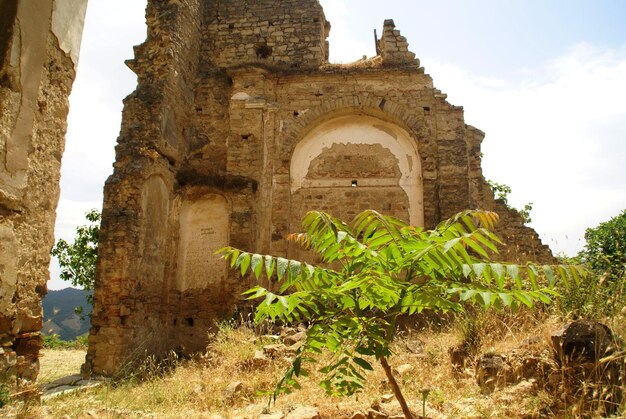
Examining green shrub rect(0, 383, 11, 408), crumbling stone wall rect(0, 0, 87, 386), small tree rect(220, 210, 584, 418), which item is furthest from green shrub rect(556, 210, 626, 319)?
green shrub rect(0, 383, 11, 408)

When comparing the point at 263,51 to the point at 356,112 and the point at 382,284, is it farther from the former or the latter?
the point at 382,284

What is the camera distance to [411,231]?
3.46 meters

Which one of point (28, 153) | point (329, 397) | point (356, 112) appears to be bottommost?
point (329, 397)

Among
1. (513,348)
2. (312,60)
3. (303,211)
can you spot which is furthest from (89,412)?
(312,60)

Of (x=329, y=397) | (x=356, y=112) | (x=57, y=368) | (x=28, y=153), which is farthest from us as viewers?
(x=356, y=112)

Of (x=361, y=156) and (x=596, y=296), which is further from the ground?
(x=361, y=156)

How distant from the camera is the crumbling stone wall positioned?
3.47 metres

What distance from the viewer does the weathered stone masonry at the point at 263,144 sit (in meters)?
11.0

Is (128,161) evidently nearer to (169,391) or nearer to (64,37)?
(169,391)

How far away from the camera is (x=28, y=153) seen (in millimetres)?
3678

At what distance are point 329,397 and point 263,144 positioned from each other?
26.2ft

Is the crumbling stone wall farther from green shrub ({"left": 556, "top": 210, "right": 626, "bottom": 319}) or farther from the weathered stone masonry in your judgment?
the weathered stone masonry

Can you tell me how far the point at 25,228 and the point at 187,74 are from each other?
9562 millimetres

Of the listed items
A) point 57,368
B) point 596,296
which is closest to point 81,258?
point 57,368
